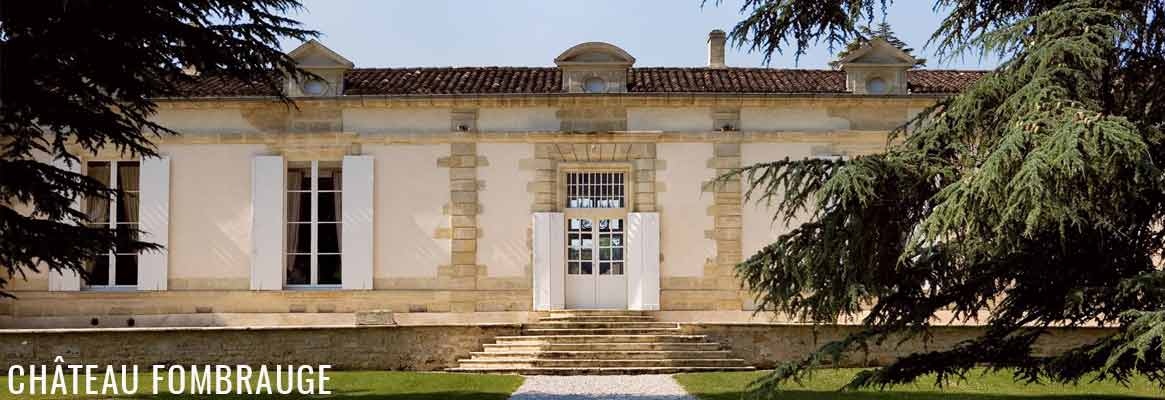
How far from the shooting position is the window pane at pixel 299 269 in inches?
603

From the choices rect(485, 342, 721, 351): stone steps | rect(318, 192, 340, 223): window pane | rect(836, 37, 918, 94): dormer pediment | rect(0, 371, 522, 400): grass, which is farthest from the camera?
rect(318, 192, 340, 223): window pane

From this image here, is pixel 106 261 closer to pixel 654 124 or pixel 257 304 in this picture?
pixel 257 304

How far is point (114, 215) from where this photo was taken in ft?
50.2

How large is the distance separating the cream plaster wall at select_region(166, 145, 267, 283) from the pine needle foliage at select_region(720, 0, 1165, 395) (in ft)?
31.7

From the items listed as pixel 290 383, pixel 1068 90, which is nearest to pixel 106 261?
pixel 290 383

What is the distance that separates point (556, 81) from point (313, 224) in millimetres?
3531

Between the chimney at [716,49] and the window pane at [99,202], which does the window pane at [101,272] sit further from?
the chimney at [716,49]

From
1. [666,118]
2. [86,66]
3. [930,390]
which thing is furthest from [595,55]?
[86,66]

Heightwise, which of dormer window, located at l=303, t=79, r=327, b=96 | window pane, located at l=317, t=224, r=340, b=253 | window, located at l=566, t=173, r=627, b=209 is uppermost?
dormer window, located at l=303, t=79, r=327, b=96

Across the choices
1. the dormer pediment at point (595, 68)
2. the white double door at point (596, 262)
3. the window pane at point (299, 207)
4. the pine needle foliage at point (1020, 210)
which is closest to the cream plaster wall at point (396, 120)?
the window pane at point (299, 207)

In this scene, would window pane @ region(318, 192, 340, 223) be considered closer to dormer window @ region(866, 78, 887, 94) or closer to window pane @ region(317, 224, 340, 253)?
window pane @ region(317, 224, 340, 253)

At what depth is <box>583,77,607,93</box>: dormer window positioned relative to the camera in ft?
50.2

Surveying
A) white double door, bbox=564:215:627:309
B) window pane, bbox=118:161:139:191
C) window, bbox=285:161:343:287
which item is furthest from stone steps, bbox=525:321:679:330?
window pane, bbox=118:161:139:191

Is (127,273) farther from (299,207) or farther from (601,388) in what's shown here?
(601,388)
